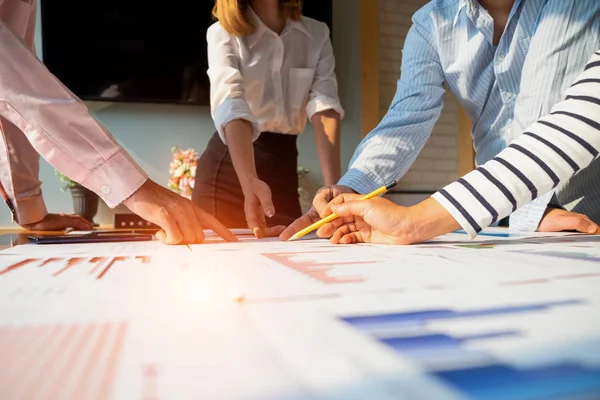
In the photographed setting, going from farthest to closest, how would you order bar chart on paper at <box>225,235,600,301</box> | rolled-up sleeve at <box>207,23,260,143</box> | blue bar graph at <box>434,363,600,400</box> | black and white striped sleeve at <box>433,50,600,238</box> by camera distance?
1. rolled-up sleeve at <box>207,23,260,143</box>
2. black and white striped sleeve at <box>433,50,600,238</box>
3. bar chart on paper at <box>225,235,600,301</box>
4. blue bar graph at <box>434,363,600,400</box>

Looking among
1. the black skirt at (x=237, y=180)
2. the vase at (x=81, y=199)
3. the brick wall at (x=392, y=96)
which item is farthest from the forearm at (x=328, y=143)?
the brick wall at (x=392, y=96)

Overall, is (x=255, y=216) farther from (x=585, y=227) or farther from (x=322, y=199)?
(x=585, y=227)

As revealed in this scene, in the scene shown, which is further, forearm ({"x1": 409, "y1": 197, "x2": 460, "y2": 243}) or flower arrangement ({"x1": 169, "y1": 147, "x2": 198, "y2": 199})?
flower arrangement ({"x1": 169, "y1": 147, "x2": 198, "y2": 199})

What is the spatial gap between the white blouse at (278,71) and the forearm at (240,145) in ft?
0.20

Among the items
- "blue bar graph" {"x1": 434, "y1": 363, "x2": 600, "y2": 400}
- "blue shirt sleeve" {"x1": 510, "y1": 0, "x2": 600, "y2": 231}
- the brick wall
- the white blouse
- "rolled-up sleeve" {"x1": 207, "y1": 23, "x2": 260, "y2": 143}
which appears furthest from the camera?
the brick wall

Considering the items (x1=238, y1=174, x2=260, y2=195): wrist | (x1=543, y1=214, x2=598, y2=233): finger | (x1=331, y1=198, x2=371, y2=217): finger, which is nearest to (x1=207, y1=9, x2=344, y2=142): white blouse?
(x1=238, y1=174, x2=260, y2=195): wrist

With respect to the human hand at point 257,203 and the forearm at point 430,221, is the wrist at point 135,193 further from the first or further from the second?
the forearm at point 430,221

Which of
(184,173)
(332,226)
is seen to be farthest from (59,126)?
(184,173)

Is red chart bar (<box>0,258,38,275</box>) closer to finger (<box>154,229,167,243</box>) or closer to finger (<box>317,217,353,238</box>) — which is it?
finger (<box>154,229,167,243</box>)

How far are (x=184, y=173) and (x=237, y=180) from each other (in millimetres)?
1000

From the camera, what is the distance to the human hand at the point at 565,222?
77 centimetres

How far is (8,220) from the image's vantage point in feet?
8.03

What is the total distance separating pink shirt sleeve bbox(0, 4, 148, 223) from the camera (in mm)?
696

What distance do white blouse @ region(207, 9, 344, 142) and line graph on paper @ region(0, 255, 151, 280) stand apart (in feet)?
2.42
